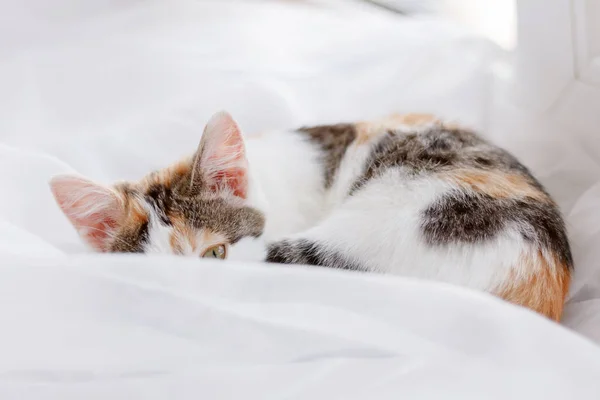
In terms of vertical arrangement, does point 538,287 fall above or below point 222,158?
below

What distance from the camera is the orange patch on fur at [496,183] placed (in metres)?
0.90

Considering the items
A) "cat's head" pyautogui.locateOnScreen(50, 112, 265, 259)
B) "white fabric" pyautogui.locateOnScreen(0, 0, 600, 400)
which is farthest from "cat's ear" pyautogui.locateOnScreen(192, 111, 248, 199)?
"white fabric" pyautogui.locateOnScreen(0, 0, 600, 400)

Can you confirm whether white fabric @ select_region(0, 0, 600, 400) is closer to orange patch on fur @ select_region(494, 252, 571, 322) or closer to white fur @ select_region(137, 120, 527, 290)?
orange patch on fur @ select_region(494, 252, 571, 322)

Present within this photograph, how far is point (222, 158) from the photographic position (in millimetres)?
991

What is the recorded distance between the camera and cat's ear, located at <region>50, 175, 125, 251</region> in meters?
0.92

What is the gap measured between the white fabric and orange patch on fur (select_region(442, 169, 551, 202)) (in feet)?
0.53

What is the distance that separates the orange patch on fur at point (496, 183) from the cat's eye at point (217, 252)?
362mm

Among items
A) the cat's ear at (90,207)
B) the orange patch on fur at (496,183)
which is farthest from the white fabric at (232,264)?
the orange patch on fur at (496,183)

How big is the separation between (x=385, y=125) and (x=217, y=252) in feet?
1.38

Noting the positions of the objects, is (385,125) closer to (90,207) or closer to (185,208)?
(185,208)

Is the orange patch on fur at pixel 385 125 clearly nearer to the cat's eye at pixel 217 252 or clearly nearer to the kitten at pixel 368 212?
the kitten at pixel 368 212

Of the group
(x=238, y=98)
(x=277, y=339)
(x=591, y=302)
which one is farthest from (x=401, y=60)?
(x=277, y=339)

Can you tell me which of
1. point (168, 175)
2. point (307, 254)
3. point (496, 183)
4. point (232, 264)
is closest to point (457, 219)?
point (496, 183)

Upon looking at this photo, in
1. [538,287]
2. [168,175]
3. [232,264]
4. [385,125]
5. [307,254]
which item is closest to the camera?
[232,264]
